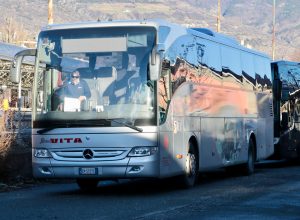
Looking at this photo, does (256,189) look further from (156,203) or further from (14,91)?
(14,91)

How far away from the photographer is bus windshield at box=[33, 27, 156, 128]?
1528cm

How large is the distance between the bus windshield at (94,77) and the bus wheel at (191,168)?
88.7 inches

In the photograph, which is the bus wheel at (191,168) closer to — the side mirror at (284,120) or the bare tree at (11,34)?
the side mirror at (284,120)

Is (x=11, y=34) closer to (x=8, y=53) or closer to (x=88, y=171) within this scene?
(x=8, y=53)

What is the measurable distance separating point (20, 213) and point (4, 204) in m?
1.57

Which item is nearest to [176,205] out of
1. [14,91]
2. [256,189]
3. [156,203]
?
[156,203]

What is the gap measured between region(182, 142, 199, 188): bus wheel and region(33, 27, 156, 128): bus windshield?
2252 mm

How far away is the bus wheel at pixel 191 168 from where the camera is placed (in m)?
17.2

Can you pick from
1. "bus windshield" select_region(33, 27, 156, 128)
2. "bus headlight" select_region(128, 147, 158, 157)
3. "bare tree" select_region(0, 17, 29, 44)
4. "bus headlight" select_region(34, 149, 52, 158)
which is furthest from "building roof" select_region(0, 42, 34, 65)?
"bare tree" select_region(0, 17, 29, 44)

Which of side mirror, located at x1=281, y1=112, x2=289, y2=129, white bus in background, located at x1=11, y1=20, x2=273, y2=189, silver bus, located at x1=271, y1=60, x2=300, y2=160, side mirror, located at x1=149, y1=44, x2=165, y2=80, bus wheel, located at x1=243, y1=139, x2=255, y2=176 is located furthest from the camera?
side mirror, located at x1=281, y1=112, x2=289, y2=129

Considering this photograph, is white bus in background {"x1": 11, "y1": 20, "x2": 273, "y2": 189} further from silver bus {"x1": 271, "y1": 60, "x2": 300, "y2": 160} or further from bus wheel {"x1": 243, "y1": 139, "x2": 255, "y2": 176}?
silver bus {"x1": 271, "y1": 60, "x2": 300, "y2": 160}

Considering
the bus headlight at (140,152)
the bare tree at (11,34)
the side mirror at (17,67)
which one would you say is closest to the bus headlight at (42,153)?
the side mirror at (17,67)

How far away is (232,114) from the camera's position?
21.0 metres

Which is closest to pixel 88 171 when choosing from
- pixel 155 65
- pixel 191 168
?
pixel 155 65
